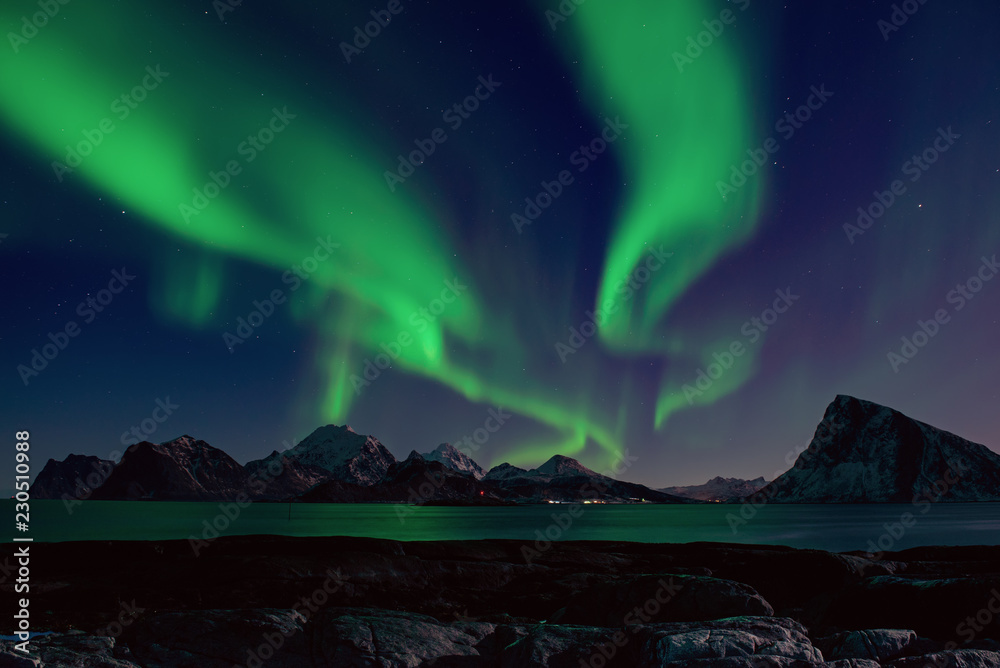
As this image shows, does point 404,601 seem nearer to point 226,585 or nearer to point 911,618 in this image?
point 226,585

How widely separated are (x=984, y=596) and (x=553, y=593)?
1841cm

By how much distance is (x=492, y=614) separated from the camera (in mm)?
26891

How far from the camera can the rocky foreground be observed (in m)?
14.6

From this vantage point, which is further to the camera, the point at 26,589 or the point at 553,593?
the point at 553,593

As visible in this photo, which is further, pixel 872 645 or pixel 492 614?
pixel 492 614

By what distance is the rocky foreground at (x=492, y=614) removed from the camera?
14.6 m

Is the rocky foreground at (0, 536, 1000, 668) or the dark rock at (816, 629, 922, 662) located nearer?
the dark rock at (816, 629, 922, 662)

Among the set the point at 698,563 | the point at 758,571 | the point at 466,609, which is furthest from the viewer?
the point at 698,563

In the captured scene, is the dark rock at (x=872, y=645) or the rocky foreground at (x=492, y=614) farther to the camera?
the rocky foreground at (x=492, y=614)

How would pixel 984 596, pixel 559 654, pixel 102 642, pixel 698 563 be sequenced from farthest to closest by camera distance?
1. pixel 698 563
2. pixel 984 596
3. pixel 102 642
4. pixel 559 654

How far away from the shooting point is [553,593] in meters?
31.5

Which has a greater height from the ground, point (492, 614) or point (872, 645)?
point (872, 645)

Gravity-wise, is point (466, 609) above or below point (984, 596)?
below

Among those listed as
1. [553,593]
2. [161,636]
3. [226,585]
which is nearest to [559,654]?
[161,636]
